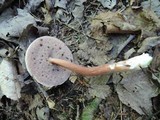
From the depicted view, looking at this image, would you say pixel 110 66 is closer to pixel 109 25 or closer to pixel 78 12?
pixel 109 25

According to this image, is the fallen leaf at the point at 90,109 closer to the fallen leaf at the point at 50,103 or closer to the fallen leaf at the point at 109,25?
the fallen leaf at the point at 50,103

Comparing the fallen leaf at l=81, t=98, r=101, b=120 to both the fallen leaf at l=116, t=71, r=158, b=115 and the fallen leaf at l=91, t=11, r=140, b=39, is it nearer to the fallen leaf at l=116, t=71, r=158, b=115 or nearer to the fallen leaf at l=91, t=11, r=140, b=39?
the fallen leaf at l=116, t=71, r=158, b=115

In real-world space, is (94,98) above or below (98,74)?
below

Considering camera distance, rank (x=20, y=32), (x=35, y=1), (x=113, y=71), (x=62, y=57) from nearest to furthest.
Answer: (x=113, y=71), (x=62, y=57), (x=20, y=32), (x=35, y=1)

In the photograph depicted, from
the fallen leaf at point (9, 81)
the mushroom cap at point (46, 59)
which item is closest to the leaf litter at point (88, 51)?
the fallen leaf at point (9, 81)

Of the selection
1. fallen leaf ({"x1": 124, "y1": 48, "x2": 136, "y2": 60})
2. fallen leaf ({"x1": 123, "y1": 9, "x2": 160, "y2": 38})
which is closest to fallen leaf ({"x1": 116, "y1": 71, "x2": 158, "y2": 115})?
fallen leaf ({"x1": 124, "y1": 48, "x2": 136, "y2": 60})

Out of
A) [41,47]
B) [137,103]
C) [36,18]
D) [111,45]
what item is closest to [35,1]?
[36,18]

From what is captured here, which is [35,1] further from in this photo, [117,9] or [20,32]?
[117,9]
